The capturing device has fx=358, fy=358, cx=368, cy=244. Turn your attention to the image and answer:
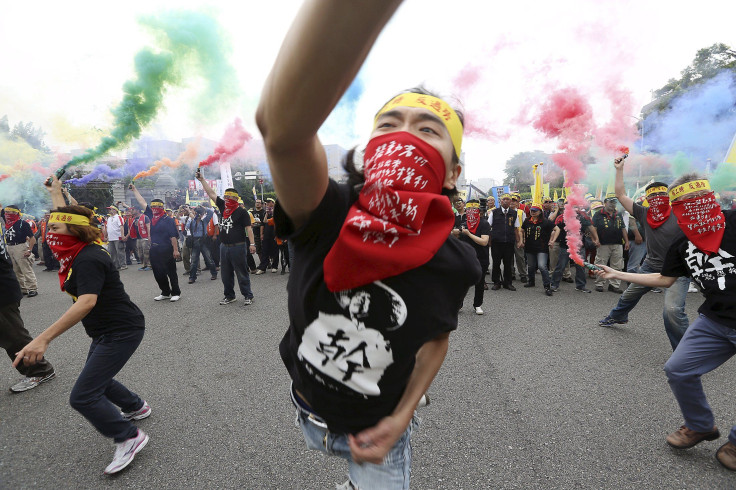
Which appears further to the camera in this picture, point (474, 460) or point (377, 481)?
point (474, 460)

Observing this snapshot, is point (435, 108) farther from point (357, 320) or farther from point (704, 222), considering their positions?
point (704, 222)

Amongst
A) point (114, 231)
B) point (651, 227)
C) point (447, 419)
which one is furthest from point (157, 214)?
point (651, 227)

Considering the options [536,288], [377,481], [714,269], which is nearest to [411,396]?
[377,481]

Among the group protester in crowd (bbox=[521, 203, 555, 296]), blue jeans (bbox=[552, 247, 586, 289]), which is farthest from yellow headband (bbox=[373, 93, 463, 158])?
blue jeans (bbox=[552, 247, 586, 289])

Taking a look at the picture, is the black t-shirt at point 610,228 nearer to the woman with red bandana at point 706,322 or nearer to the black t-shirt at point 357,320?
the woman with red bandana at point 706,322

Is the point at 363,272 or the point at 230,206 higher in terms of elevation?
the point at 363,272

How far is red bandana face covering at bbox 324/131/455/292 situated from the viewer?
82 centimetres

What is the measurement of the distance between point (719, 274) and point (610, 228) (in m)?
5.95

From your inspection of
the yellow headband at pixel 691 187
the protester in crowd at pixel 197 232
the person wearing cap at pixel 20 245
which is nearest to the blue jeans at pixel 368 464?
the yellow headband at pixel 691 187

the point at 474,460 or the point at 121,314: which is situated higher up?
the point at 121,314

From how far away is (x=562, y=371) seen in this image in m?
3.89

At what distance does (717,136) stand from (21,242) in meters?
14.7

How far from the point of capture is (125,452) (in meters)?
2.61

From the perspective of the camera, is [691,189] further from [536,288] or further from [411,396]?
[536,288]
